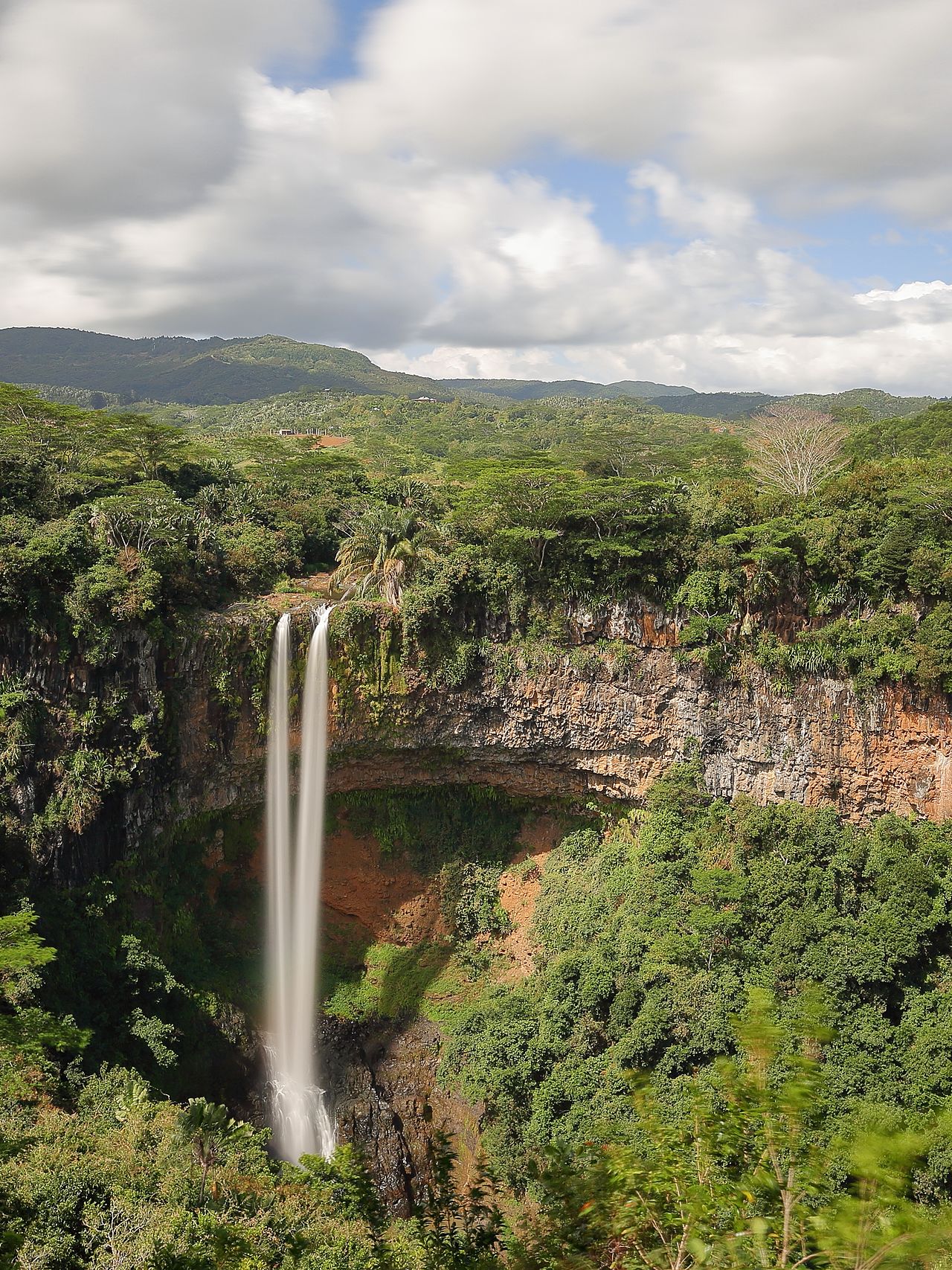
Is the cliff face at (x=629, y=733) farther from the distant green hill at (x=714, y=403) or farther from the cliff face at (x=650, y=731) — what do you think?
the distant green hill at (x=714, y=403)

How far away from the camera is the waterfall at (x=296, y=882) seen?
18.9 m

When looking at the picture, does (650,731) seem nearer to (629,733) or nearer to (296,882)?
(629,733)

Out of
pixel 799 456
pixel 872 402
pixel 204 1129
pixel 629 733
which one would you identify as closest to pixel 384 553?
pixel 629 733

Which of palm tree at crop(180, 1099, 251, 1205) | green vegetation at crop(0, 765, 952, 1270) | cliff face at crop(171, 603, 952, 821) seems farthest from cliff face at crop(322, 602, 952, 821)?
palm tree at crop(180, 1099, 251, 1205)

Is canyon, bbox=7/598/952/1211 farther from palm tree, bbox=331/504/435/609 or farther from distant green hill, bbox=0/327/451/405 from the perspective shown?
distant green hill, bbox=0/327/451/405

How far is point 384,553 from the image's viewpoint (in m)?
20.2

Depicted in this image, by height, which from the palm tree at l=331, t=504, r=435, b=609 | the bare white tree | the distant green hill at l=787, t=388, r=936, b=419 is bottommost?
the palm tree at l=331, t=504, r=435, b=609

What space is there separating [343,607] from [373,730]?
3.35m

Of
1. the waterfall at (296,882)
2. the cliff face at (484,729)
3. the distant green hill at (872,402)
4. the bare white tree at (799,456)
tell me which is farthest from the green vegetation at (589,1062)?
the distant green hill at (872,402)

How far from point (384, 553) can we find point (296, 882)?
332 inches

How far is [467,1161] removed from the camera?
17719mm

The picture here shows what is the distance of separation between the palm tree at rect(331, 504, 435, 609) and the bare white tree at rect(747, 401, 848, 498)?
1129 cm

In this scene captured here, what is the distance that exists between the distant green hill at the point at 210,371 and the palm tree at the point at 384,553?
117346 millimetres

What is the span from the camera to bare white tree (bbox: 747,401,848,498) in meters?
27.2
